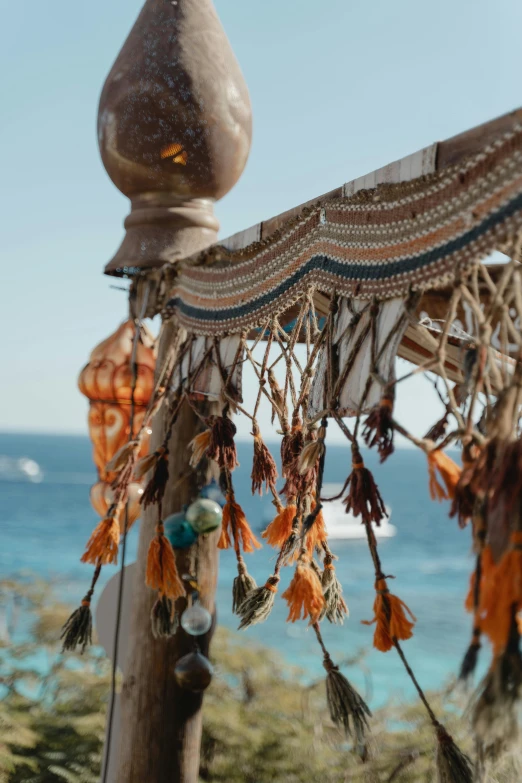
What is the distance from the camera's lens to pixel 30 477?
55000 mm

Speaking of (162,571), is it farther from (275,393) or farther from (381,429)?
(381,429)

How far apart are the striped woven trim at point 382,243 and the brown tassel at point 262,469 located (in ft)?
0.86

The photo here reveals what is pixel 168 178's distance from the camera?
2.26m

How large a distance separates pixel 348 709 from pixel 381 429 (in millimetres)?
506

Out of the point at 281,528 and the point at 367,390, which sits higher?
the point at 367,390

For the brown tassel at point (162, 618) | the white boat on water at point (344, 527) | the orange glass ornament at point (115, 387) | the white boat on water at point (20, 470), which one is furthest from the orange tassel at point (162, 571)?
the white boat on water at point (20, 470)

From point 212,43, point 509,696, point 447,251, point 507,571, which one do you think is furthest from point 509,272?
point 212,43

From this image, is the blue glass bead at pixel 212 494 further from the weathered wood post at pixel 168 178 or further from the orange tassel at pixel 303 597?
the orange tassel at pixel 303 597

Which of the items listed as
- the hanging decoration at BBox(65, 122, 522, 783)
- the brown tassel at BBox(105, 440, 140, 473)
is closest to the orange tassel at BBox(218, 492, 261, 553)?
the hanging decoration at BBox(65, 122, 522, 783)

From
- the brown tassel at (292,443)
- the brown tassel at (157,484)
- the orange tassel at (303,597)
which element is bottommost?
the orange tassel at (303,597)

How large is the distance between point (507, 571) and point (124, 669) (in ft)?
5.61

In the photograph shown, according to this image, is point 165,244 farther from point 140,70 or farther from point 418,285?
point 418,285

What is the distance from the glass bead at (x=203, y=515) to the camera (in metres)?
2.16

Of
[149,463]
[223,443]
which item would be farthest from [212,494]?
[223,443]
